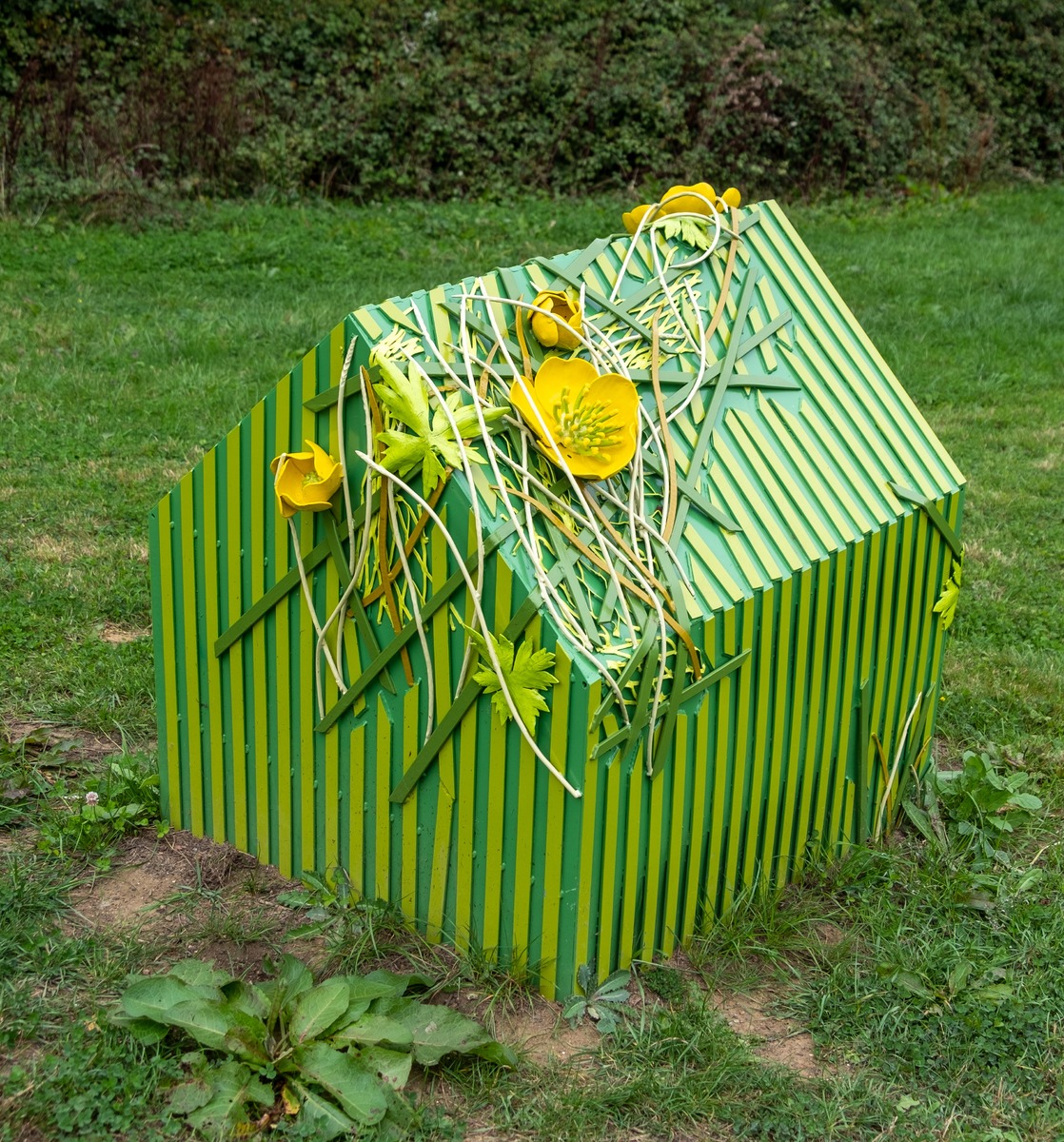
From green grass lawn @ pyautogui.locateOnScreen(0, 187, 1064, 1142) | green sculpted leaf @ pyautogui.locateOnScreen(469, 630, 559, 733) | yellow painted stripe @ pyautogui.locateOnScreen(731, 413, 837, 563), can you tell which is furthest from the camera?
yellow painted stripe @ pyautogui.locateOnScreen(731, 413, 837, 563)

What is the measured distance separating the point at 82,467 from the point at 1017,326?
586 cm

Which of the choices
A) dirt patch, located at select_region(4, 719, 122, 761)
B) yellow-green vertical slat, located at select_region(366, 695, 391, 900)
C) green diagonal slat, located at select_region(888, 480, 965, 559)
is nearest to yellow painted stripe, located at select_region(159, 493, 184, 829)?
dirt patch, located at select_region(4, 719, 122, 761)

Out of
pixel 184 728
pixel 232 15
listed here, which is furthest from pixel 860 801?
pixel 232 15

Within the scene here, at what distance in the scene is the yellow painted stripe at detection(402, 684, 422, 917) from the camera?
2.96m

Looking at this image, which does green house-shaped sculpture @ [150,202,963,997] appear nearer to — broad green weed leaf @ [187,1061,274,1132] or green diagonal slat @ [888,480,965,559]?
green diagonal slat @ [888,480,965,559]

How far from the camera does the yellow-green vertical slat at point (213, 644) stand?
10.7 feet

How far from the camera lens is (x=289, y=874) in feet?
11.2

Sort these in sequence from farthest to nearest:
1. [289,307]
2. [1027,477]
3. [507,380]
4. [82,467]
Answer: [289,307], [1027,477], [82,467], [507,380]

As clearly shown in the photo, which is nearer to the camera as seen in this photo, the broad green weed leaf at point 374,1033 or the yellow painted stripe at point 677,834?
the broad green weed leaf at point 374,1033

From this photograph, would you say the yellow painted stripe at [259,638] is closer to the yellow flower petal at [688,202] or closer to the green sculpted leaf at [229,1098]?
the green sculpted leaf at [229,1098]

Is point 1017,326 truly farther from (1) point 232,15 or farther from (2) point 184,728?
(1) point 232,15

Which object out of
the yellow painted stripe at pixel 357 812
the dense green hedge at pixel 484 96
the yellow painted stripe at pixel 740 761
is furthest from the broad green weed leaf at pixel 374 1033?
the dense green hedge at pixel 484 96

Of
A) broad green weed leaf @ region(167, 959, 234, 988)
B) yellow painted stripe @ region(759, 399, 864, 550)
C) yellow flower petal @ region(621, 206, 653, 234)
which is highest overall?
yellow flower petal @ region(621, 206, 653, 234)

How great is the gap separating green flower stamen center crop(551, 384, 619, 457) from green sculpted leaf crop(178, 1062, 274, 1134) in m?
1.38
